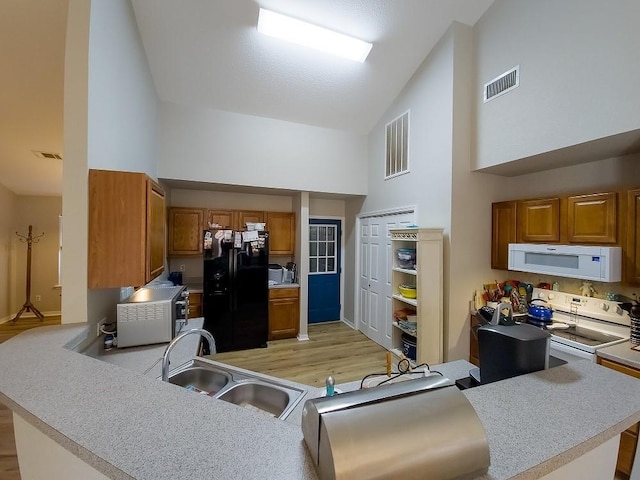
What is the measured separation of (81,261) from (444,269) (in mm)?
Result: 3068

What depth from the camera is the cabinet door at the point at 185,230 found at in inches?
161

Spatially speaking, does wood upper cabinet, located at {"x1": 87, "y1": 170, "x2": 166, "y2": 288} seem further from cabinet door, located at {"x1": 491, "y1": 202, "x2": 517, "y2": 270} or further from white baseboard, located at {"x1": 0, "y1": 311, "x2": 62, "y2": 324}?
white baseboard, located at {"x1": 0, "y1": 311, "x2": 62, "y2": 324}

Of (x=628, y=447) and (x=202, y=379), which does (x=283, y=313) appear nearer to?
(x=202, y=379)

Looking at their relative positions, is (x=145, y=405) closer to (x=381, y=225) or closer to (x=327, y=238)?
A: (x=381, y=225)

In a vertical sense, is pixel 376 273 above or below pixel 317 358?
above

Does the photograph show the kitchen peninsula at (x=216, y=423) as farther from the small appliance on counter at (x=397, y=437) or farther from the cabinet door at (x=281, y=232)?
the cabinet door at (x=281, y=232)

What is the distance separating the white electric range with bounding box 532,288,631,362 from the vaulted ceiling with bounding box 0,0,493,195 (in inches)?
118

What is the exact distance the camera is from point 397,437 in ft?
1.86

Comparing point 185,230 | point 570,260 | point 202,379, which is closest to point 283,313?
point 185,230

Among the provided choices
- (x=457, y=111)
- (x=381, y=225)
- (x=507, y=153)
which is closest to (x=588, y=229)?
(x=507, y=153)

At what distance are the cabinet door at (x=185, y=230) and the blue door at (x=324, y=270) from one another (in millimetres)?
1929

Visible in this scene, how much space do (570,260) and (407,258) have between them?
1.42 metres

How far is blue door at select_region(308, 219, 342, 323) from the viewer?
515 cm

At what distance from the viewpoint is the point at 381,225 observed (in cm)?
415
